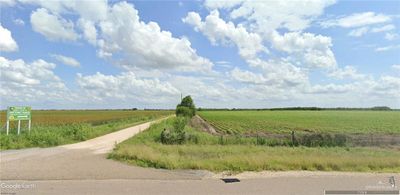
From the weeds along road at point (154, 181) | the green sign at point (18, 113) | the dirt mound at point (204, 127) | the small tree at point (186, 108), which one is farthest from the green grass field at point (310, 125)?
the weeds along road at point (154, 181)

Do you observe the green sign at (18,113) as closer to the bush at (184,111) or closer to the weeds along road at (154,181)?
the weeds along road at (154,181)

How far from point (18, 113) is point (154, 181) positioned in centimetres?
1766

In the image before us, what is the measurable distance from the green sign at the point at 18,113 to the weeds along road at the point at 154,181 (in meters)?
11.5

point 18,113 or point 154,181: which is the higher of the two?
point 18,113

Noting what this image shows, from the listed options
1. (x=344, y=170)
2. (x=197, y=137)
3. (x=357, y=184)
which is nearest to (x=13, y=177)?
(x=357, y=184)

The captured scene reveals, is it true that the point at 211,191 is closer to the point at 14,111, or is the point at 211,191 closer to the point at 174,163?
the point at 174,163

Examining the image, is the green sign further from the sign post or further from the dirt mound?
the dirt mound

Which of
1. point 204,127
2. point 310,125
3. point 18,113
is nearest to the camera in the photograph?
point 18,113

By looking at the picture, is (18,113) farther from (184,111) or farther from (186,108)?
(186,108)

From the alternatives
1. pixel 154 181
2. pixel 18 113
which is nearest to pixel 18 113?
pixel 18 113

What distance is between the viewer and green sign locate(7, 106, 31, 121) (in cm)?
2214

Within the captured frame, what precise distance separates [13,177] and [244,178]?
22.8 feet

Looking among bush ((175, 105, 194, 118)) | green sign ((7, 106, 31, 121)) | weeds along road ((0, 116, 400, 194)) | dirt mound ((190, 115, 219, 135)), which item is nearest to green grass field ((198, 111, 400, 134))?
dirt mound ((190, 115, 219, 135))

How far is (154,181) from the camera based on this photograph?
9.10m
